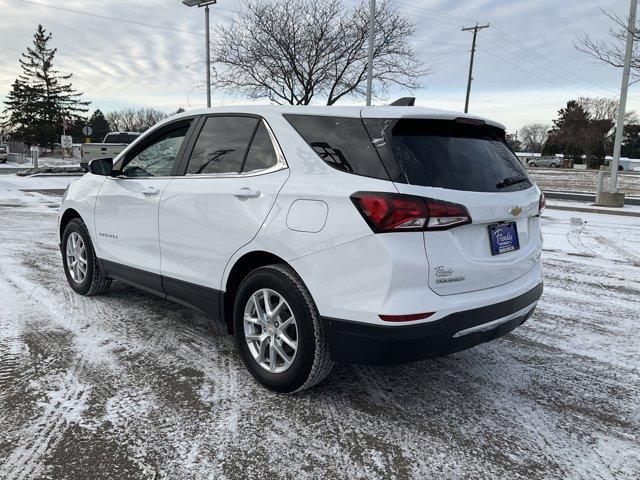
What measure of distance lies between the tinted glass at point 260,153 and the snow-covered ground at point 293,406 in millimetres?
1364

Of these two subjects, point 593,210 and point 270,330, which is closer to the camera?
point 270,330

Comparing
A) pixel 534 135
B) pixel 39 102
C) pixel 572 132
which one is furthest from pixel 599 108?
pixel 39 102

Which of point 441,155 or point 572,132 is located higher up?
point 572,132

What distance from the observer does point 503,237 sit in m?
2.91

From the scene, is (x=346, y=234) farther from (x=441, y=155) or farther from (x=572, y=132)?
(x=572, y=132)

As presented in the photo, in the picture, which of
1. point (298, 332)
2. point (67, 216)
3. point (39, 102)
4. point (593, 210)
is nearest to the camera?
point (298, 332)

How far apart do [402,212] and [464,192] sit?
1.44 feet

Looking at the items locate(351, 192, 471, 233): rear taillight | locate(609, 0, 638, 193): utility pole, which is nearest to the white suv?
locate(351, 192, 471, 233): rear taillight

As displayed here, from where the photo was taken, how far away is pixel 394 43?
78.7 ft

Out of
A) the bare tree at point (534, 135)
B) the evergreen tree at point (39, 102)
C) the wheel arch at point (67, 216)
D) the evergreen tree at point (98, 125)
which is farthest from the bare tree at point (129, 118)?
the wheel arch at point (67, 216)

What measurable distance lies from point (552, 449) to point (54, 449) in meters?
2.48

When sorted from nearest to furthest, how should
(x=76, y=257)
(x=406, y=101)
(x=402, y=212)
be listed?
(x=402, y=212) → (x=406, y=101) → (x=76, y=257)

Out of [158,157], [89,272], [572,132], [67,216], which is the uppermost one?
[572,132]

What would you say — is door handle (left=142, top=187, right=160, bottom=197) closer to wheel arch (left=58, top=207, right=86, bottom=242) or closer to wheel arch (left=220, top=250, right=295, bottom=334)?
wheel arch (left=220, top=250, right=295, bottom=334)
